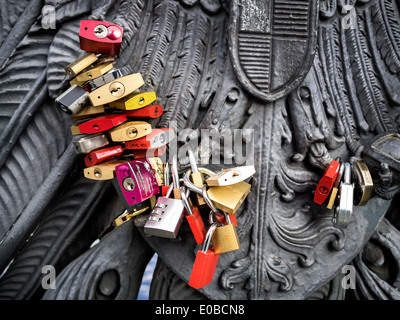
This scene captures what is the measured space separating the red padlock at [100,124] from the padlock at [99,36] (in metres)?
0.15

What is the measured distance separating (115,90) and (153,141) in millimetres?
133

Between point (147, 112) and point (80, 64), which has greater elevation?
point (80, 64)

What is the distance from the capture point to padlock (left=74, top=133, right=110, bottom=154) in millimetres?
758

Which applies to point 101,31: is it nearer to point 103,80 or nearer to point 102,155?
point 103,80

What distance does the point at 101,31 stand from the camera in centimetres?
75

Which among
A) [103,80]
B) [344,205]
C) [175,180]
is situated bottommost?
[344,205]

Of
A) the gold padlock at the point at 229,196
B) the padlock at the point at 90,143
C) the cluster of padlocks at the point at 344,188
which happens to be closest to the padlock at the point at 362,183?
the cluster of padlocks at the point at 344,188

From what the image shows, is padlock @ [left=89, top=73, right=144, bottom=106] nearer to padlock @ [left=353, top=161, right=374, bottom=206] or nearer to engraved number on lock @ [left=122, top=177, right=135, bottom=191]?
engraved number on lock @ [left=122, top=177, right=135, bottom=191]

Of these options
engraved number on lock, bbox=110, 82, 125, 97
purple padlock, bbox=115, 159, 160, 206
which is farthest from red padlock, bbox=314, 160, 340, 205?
engraved number on lock, bbox=110, 82, 125, 97

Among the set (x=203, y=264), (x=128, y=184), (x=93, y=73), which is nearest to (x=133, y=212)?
(x=128, y=184)

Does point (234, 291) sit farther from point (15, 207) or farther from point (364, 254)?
point (15, 207)

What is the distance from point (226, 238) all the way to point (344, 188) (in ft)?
0.95

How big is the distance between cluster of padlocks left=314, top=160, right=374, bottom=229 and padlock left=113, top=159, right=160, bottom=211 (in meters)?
0.39

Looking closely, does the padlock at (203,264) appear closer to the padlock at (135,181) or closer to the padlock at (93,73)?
the padlock at (135,181)
